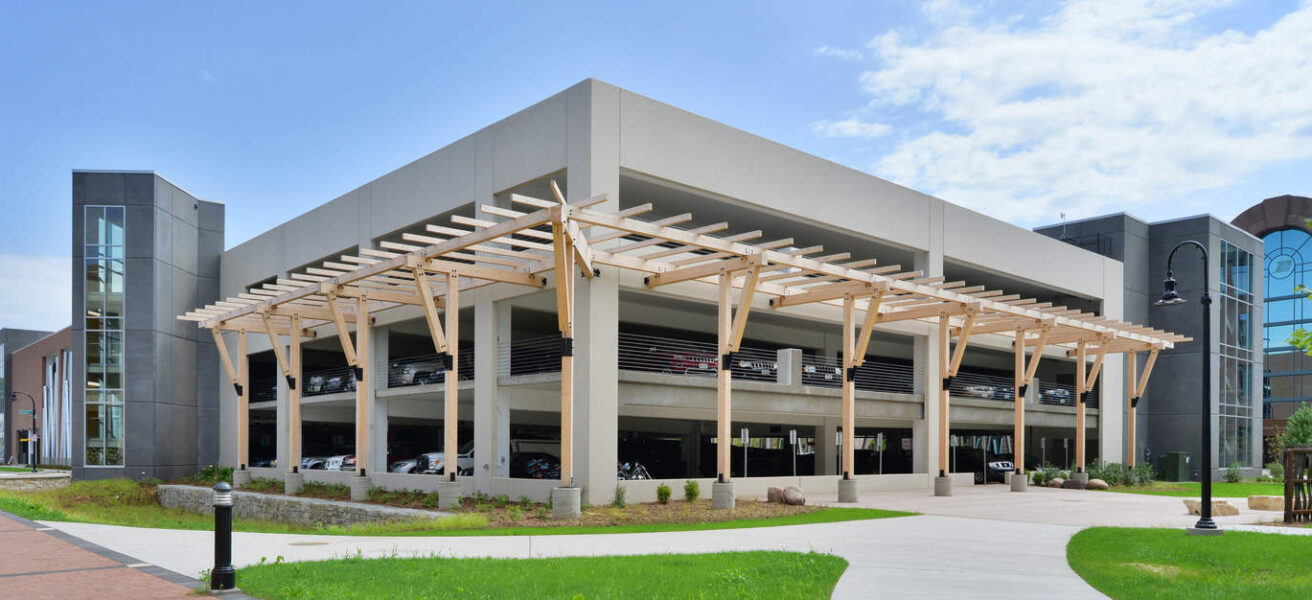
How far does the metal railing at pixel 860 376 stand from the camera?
3156 centimetres

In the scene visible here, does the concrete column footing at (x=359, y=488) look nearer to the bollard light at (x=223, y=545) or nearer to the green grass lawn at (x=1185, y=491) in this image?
the bollard light at (x=223, y=545)

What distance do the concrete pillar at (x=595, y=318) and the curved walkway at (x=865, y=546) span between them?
6625mm

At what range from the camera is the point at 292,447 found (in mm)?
30500

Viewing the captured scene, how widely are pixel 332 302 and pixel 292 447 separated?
660 centimetres

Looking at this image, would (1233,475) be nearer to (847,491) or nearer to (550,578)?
(847,491)

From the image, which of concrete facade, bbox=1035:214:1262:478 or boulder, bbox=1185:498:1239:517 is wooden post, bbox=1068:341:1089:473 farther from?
boulder, bbox=1185:498:1239:517

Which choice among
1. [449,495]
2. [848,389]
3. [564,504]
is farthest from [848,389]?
[449,495]

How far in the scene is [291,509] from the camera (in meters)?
28.2

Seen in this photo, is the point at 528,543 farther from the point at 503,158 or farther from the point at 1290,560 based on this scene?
the point at 503,158

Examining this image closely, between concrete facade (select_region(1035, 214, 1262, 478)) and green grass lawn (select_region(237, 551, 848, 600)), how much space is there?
44.3 metres

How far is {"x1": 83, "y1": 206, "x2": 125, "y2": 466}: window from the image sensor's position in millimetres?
40938

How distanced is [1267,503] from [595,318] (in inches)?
677

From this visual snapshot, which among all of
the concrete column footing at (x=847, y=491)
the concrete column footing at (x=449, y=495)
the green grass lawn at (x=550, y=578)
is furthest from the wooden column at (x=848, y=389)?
the green grass lawn at (x=550, y=578)

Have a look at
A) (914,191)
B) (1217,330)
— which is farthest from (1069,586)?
(1217,330)
